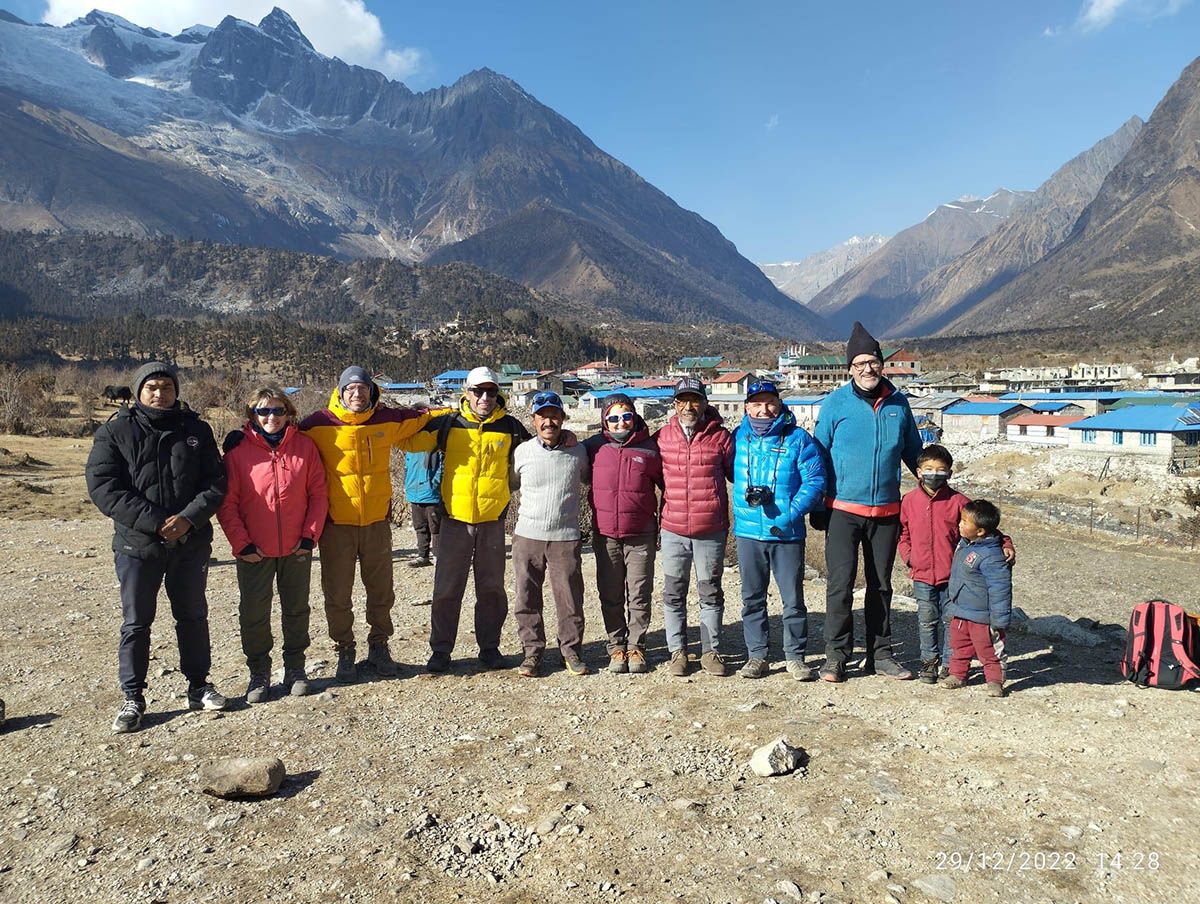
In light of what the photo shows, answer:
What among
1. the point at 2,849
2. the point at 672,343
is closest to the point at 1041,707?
the point at 2,849

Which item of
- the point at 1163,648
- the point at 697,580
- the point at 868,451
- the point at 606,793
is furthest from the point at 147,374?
the point at 1163,648

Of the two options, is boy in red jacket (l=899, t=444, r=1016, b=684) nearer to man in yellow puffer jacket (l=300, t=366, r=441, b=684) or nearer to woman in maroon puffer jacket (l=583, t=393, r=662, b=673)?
woman in maroon puffer jacket (l=583, t=393, r=662, b=673)

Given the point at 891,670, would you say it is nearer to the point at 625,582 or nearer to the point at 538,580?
the point at 625,582

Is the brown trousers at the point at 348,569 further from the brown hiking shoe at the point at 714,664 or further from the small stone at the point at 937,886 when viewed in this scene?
the small stone at the point at 937,886

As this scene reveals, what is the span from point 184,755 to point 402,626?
304cm

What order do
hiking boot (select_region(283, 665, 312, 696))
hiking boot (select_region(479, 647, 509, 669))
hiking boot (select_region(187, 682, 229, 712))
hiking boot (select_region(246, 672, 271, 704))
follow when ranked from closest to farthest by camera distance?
1. hiking boot (select_region(187, 682, 229, 712))
2. hiking boot (select_region(246, 672, 271, 704))
3. hiking boot (select_region(283, 665, 312, 696))
4. hiking boot (select_region(479, 647, 509, 669))

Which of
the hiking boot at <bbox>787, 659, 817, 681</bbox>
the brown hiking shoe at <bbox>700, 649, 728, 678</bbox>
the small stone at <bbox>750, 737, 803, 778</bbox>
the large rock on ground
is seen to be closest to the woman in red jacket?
the large rock on ground

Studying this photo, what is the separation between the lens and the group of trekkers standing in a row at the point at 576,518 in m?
4.80

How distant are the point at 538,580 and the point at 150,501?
8.22 feet

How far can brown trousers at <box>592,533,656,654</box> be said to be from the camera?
537 centimetres

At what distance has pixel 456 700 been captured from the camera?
16.0 ft

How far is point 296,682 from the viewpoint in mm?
4961

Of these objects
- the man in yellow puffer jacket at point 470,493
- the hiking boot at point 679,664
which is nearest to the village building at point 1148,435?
the hiking boot at point 679,664

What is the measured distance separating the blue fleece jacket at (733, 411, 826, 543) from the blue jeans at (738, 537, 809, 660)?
102 mm
